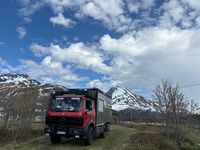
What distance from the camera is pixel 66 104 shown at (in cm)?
2027

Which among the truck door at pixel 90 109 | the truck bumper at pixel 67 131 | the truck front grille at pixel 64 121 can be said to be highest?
the truck door at pixel 90 109

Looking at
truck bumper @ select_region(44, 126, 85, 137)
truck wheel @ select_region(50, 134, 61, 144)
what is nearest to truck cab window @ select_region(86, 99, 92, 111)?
truck bumper @ select_region(44, 126, 85, 137)

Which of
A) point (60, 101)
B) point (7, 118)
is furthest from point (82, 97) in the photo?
point (7, 118)

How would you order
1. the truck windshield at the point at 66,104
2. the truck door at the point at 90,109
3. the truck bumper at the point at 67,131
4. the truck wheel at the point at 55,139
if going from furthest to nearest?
the truck wheel at the point at 55,139
the truck door at the point at 90,109
the truck windshield at the point at 66,104
the truck bumper at the point at 67,131

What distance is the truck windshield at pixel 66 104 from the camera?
20.0 m

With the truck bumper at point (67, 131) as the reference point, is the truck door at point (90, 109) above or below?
above

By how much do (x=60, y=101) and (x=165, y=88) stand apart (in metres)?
8.59

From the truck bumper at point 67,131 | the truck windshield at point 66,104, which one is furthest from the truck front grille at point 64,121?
the truck windshield at point 66,104

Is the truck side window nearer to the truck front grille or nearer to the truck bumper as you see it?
the truck front grille

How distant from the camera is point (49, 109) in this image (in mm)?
20328

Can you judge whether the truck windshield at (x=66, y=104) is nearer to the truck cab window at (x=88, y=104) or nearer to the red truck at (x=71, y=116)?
the red truck at (x=71, y=116)

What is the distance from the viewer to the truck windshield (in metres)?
20.0

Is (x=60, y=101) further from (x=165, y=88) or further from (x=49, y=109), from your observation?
(x=165, y=88)

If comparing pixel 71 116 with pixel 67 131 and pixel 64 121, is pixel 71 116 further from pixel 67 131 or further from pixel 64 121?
pixel 67 131
